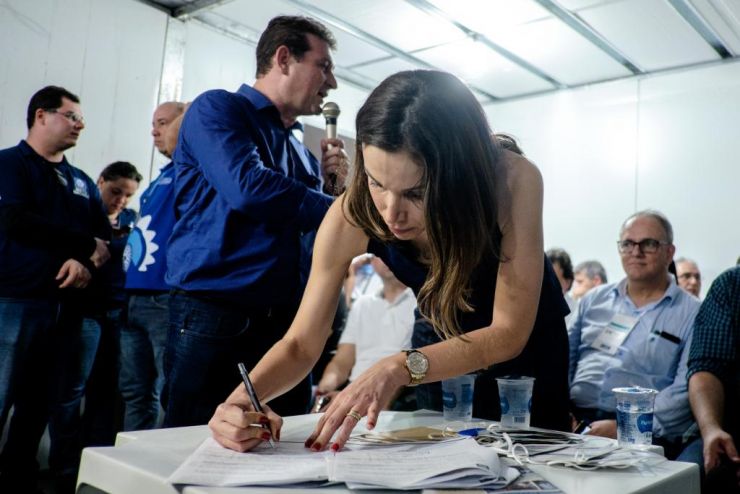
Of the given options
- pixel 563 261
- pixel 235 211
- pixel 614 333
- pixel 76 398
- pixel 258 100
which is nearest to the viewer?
pixel 235 211

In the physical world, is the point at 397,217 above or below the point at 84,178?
below

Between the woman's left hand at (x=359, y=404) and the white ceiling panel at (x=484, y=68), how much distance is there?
373 centimetres

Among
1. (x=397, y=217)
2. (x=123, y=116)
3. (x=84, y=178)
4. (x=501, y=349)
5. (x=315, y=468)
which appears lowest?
(x=315, y=468)

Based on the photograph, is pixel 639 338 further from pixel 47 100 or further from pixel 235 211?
pixel 47 100

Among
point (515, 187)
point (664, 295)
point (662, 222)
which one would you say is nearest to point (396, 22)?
point (662, 222)

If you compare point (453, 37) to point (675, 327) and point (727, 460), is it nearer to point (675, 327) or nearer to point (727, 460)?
point (675, 327)

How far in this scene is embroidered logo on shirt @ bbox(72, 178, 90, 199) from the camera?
2.80 m

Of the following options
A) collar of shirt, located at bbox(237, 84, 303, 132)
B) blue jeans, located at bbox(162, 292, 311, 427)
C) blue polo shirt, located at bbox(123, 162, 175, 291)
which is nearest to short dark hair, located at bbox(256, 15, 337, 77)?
collar of shirt, located at bbox(237, 84, 303, 132)

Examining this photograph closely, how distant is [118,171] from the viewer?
3.54 meters

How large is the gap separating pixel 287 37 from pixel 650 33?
319 cm

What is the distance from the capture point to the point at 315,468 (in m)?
0.78

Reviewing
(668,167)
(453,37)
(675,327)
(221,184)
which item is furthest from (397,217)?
(668,167)

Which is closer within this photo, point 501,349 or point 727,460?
point 501,349

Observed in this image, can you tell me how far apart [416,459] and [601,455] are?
269 millimetres
